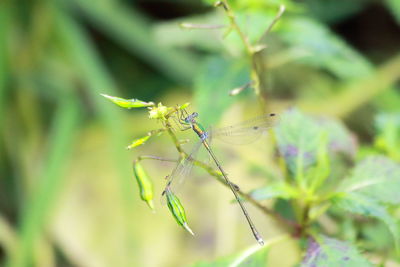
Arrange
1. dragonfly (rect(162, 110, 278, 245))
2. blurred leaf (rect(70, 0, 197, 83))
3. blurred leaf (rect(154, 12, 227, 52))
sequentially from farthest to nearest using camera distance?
blurred leaf (rect(70, 0, 197, 83))
blurred leaf (rect(154, 12, 227, 52))
dragonfly (rect(162, 110, 278, 245))

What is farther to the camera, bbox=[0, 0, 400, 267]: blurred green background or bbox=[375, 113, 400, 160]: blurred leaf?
bbox=[0, 0, 400, 267]: blurred green background

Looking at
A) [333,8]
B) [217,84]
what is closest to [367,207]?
[217,84]

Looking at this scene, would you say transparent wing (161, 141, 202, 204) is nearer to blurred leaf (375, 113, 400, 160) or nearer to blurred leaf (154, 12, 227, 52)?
blurred leaf (375, 113, 400, 160)

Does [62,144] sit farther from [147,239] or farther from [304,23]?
[304,23]

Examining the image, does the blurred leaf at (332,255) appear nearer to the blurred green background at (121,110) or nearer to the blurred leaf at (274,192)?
the blurred leaf at (274,192)

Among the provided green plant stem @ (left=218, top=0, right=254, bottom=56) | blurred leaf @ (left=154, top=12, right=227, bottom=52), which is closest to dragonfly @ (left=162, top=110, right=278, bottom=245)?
green plant stem @ (left=218, top=0, right=254, bottom=56)

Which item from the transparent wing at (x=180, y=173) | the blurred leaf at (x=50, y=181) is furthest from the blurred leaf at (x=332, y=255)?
the blurred leaf at (x=50, y=181)
